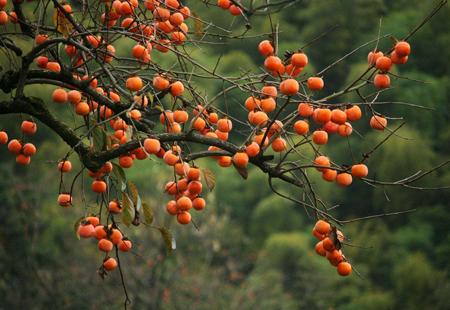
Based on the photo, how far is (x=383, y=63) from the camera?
2.08m

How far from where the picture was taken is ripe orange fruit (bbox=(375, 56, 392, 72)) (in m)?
2.08

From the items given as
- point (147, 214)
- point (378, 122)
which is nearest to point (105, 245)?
point (147, 214)

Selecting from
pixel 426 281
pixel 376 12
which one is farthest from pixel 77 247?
pixel 376 12

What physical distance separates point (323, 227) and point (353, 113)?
0.31 metres

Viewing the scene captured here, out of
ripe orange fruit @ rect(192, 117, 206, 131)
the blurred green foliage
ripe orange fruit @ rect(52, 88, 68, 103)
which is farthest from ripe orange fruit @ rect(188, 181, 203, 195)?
the blurred green foliage

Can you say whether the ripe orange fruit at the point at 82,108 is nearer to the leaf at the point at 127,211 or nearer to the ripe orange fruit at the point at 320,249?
the leaf at the point at 127,211

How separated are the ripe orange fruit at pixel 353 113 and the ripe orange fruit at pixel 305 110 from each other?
0.10 metres

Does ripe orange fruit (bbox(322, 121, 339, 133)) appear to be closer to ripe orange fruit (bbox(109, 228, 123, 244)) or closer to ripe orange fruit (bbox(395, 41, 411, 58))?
ripe orange fruit (bbox(395, 41, 411, 58))

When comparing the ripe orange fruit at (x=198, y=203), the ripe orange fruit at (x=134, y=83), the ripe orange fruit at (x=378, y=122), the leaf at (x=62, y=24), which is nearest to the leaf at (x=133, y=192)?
the ripe orange fruit at (x=198, y=203)

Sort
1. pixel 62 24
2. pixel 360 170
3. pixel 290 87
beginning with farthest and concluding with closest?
1. pixel 62 24
2. pixel 360 170
3. pixel 290 87

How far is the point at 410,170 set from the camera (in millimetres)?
22297

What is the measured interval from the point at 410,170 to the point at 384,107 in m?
2.85

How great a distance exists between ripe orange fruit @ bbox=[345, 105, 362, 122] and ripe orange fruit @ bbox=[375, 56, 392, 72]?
0.12 metres

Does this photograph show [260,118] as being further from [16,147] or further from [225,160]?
[16,147]
